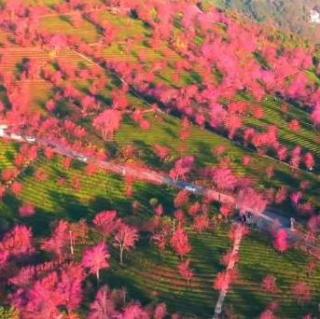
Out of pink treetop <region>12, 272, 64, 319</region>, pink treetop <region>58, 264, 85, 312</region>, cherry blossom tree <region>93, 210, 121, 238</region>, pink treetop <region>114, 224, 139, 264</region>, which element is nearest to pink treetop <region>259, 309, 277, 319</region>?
pink treetop <region>114, 224, 139, 264</region>

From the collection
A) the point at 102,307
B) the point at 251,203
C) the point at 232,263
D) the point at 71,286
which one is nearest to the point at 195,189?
the point at 251,203

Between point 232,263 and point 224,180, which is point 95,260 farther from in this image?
point 224,180

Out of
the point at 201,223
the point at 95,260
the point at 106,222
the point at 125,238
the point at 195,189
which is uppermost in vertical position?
the point at 201,223

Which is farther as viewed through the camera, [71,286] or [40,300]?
[71,286]

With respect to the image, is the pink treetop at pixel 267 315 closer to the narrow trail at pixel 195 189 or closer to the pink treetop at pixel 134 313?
the narrow trail at pixel 195 189

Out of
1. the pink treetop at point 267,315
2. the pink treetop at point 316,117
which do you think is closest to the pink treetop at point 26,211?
the pink treetop at point 267,315

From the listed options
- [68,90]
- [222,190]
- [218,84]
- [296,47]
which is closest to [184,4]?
[296,47]

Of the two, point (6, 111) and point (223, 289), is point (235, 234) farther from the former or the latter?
point (6, 111)
